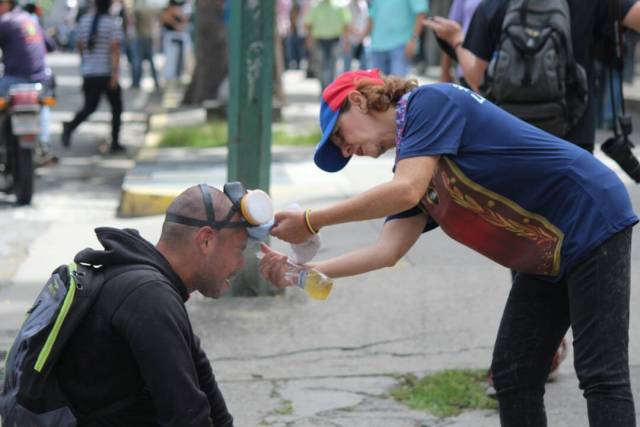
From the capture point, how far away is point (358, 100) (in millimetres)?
3863

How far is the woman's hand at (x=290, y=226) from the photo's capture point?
3.84 m

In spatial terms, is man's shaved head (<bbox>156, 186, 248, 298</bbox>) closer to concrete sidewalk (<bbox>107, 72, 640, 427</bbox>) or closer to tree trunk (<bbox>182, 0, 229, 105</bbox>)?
concrete sidewalk (<bbox>107, 72, 640, 427</bbox>)

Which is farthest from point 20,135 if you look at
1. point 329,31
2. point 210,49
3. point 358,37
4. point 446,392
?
point 358,37

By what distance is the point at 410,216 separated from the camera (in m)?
4.22

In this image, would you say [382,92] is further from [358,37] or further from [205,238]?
[358,37]

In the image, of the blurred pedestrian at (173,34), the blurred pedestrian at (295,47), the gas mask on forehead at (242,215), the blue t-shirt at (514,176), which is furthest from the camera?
the blurred pedestrian at (295,47)

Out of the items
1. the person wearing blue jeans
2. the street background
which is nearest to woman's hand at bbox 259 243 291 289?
the person wearing blue jeans

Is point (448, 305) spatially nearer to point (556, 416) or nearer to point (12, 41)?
point (556, 416)

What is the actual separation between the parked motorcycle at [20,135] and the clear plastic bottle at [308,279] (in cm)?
651

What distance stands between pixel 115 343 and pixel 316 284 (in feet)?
3.25

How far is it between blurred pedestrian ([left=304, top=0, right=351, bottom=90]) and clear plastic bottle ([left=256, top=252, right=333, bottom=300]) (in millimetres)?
14214

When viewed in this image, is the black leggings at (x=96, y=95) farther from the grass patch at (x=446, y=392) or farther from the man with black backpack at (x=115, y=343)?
the man with black backpack at (x=115, y=343)

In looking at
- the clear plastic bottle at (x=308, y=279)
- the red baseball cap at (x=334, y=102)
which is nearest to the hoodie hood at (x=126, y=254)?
the clear plastic bottle at (x=308, y=279)

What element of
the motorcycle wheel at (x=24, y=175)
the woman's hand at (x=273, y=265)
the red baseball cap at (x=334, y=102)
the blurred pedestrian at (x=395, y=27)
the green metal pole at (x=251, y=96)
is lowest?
the motorcycle wheel at (x=24, y=175)
